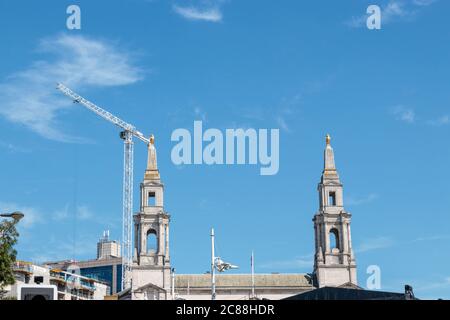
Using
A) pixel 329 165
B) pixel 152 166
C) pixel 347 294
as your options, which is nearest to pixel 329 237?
→ pixel 329 165

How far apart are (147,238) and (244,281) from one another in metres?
21.8

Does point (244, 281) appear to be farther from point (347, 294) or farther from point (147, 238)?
point (347, 294)

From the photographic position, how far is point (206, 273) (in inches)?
7087

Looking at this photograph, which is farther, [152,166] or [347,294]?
[152,166]

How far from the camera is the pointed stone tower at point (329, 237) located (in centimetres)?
17212

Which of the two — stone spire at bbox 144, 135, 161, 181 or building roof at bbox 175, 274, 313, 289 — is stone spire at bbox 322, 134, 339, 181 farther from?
stone spire at bbox 144, 135, 161, 181

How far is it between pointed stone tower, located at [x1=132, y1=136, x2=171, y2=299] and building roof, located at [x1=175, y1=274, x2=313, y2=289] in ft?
18.1

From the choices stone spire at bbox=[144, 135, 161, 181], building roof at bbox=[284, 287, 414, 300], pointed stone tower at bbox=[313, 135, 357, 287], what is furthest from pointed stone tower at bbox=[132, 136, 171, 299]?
building roof at bbox=[284, 287, 414, 300]

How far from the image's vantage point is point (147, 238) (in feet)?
572

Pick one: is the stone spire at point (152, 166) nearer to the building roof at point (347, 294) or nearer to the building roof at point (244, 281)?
the building roof at point (244, 281)

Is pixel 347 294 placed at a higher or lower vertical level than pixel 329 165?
lower
